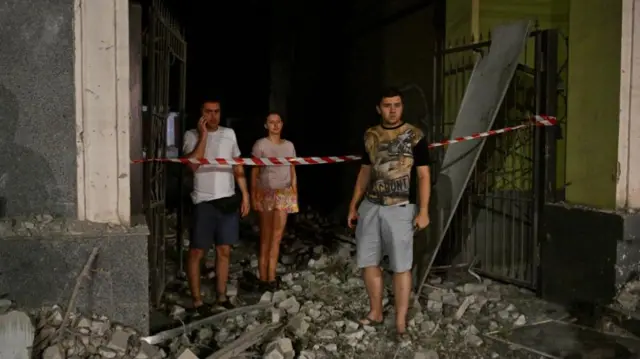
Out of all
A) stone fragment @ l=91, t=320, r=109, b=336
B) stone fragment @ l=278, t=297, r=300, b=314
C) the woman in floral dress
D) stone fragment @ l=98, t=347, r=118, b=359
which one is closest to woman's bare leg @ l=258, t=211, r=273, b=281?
the woman in floral dress

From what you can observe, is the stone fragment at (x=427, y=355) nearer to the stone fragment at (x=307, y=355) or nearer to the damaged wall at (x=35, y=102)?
the stone fragment at (x=307, y=355)

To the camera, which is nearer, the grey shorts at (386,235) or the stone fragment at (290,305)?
the grey shorts at (386,235)

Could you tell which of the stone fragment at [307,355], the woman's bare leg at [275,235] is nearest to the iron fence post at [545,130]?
the woman's bare leg at [275,235]

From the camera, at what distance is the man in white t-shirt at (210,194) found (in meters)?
5.16

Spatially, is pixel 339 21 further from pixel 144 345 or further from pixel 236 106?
pixel 144 345

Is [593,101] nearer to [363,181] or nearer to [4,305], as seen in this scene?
[363,181]

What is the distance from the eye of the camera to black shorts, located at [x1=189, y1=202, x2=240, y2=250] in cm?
517

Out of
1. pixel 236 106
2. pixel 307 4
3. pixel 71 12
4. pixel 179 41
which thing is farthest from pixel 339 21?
pixel 71 12

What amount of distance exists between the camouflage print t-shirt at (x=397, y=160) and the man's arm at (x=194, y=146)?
1.51 meters

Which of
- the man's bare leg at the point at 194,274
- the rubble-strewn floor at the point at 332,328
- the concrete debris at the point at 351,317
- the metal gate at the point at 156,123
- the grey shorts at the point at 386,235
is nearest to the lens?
the rubble-strewn floor at the point at 332,328

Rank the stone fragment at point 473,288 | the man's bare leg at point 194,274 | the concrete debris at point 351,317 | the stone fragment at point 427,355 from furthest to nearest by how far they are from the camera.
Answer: the stone fragment at point 473,288, the man's bare leg at point 194,274, the concrete debris at point 351,317, the stone fragment at point 427,355

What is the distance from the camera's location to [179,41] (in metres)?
6.59

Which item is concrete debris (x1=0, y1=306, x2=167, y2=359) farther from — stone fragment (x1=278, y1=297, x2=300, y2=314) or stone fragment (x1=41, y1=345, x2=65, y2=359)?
stone fragment (x1=278, y1=297, x2=300, y2=314)

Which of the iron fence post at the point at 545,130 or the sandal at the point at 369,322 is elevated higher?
the iron fence post at the point at 545,130
